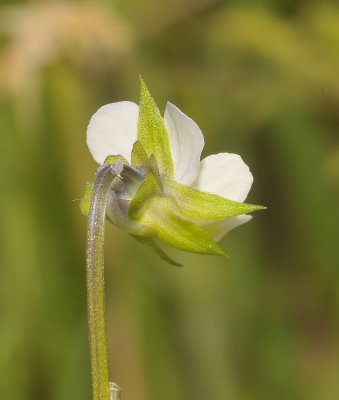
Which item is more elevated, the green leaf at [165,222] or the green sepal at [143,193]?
the green sepal at [143,193]

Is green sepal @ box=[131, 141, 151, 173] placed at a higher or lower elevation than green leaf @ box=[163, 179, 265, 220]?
higher

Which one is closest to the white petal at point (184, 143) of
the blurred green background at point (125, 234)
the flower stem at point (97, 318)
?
the flower stem at point (97, 318)

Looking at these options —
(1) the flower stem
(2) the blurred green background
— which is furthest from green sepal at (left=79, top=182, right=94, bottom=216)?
(2) the blurred green background

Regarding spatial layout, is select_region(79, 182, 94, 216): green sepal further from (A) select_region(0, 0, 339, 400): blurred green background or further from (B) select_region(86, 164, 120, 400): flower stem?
(A) select_region(0, 0, 339, 400): blurred green background

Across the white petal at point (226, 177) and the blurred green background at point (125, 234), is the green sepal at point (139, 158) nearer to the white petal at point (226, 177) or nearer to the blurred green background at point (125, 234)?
the white petal at point (226, 177)

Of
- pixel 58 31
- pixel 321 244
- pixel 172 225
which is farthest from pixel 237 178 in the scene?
pixel 321 244

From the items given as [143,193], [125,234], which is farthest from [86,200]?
[125,234]

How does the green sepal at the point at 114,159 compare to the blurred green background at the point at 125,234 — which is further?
the blurred green background at the point at 125,234
